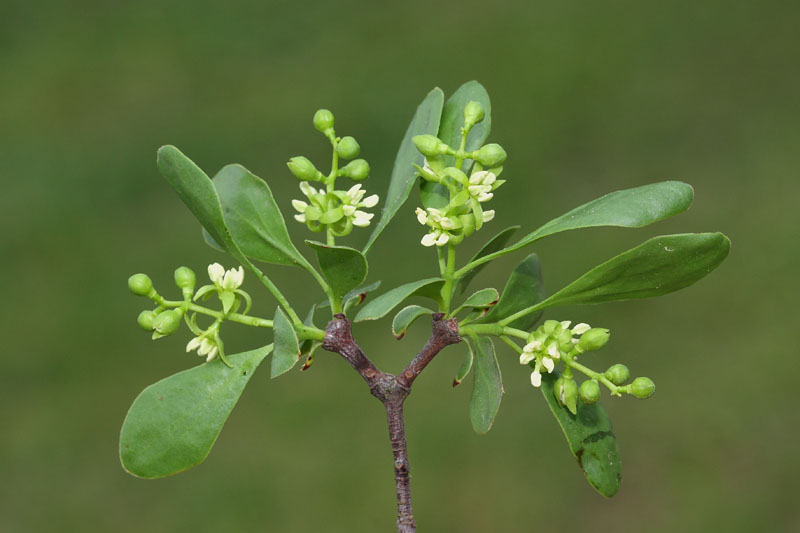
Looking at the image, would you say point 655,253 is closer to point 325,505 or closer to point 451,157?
point 451,157

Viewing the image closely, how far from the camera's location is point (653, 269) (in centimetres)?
92

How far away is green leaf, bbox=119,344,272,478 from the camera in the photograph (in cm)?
94

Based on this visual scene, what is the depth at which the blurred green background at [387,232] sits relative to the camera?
121 inches

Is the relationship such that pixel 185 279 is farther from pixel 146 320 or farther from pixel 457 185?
pixel 457 185

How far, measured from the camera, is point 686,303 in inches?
136

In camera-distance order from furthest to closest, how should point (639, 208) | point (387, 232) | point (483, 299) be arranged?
point (387, 232)
point (483, 299)
point (639, 208)

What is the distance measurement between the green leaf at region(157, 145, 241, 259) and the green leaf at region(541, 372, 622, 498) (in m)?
0.39

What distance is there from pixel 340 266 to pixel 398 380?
14 centimetres

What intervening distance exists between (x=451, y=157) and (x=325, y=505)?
2.16 meters

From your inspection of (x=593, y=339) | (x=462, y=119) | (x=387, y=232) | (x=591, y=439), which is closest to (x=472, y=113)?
(x=462, y=119)

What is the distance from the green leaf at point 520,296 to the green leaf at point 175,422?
11.5 inches

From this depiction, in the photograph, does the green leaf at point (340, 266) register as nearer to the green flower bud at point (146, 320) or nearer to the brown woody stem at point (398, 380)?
the brown woody stem at point (398, 380)

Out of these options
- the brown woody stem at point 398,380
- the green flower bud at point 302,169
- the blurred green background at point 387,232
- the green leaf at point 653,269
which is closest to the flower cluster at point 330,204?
the green flower bud at point 302,169

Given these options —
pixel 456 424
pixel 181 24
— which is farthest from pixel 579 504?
pixel 181 24
